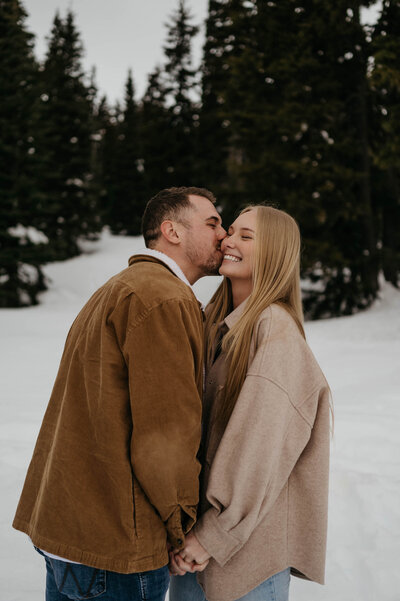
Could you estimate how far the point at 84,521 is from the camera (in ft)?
5.91

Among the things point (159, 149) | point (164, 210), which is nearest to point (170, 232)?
point (164, 210)

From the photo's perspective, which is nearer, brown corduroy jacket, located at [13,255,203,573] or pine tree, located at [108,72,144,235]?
brown corduroy jacket, located at [13,255,203,573]

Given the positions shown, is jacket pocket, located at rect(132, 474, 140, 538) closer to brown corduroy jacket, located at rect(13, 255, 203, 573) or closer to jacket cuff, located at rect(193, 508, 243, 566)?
brown corduroy jacket, located at rect(13, 255, 203, 573)

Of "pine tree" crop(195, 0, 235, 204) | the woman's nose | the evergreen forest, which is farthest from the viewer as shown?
"pine tree" crop(195, 0, 235, 204)

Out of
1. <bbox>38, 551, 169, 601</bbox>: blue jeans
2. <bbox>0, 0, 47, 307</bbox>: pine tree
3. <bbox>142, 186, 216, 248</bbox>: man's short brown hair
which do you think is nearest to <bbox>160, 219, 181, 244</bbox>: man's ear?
<bbox>142, 186, 216, 248</bbox>: man's short brown hair

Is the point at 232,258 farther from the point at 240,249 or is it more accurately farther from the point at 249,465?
the point at 249,465

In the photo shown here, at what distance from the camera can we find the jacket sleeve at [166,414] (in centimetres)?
173

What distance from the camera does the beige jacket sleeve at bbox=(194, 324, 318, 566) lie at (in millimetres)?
1829

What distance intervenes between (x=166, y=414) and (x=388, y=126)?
13533mm

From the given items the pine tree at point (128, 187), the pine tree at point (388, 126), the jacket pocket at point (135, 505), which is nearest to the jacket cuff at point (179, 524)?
the jacket pocket at point (135, 505)

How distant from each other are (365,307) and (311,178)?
4.41m

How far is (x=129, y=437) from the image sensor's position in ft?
6.00

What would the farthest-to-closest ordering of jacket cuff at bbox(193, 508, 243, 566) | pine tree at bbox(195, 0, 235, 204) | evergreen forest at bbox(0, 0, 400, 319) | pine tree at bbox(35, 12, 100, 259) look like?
pine tree at bbox(195, 0, 235, 204)
pine tree at bbox(35, 12, 100, 259)
evergreen forest at bbox(0, 0, 400, 319)
jacket cuff at bbox(193, 508, 243, 566)

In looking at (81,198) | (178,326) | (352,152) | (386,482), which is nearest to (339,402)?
(386,482)
